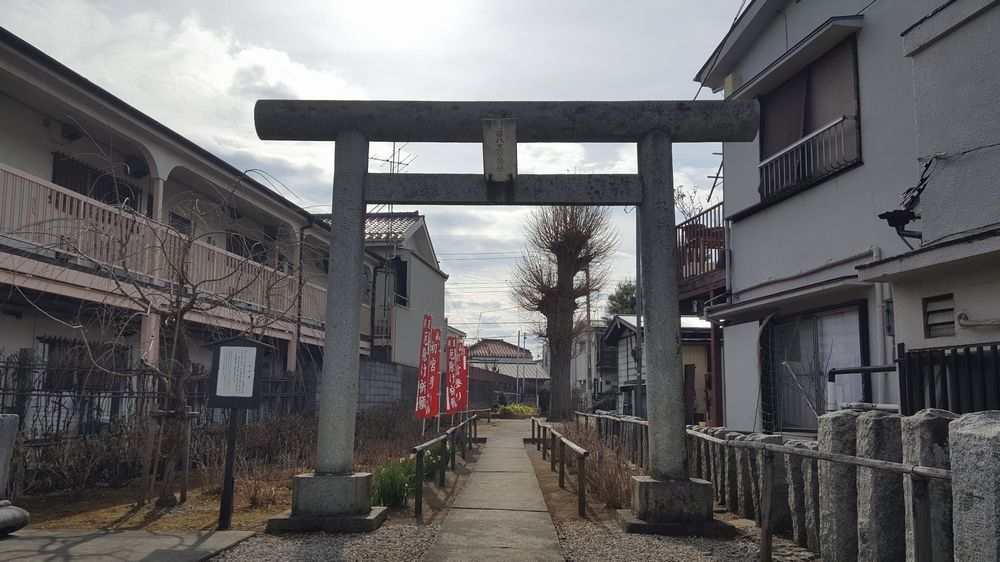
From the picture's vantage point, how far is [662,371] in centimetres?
804

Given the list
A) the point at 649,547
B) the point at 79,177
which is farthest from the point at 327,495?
the point at 79,177

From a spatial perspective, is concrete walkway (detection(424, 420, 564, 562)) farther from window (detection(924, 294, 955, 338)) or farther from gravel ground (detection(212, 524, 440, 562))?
window (detection(924, 294, 955, 338))

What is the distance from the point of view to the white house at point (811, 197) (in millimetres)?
8641

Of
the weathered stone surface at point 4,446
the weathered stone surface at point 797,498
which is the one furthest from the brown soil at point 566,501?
the weathered stone surface at point 4,446

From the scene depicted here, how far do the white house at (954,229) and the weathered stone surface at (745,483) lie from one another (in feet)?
6.81

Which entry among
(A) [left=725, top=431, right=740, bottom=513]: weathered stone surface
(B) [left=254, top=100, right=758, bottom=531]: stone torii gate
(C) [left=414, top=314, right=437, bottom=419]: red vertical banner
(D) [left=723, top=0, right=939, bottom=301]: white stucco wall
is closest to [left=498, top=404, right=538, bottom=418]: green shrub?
(C) [left=414, top=314, right=437, bottom=419]: red vertical banner

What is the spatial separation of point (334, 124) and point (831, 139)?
6.18 m

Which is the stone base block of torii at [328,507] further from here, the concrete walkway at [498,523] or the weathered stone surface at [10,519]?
the weathered stone surface at [10,519]

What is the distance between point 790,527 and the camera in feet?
24.3

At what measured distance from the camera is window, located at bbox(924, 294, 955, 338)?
6273 mm

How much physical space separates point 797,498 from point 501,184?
428cm

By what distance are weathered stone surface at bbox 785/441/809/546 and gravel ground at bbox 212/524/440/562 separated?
11.0ft

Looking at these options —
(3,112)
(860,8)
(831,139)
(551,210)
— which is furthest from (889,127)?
(551,210)

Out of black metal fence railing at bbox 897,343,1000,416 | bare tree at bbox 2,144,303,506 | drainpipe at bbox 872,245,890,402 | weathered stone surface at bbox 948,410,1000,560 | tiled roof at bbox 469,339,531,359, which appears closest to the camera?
weathered stone surface at bbox 948,410,1000,560
